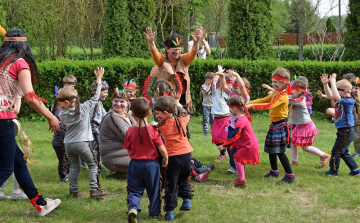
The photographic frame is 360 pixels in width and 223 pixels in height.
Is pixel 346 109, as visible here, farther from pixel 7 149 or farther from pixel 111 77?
pixel 111 77

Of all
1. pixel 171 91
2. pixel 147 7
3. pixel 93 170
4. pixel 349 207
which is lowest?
pixel 349 207

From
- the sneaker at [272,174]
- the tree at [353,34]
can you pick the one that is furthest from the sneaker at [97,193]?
the tree at [353,34]

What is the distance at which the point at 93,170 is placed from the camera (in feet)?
20.0

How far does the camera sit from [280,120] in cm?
712

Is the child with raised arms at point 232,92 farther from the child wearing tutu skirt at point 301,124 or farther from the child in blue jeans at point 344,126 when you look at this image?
the child in blue jeans at point 344,126

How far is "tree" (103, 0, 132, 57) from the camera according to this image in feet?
50.9

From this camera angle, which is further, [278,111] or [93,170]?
[278,111]

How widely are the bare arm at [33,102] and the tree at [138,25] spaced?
428 inches

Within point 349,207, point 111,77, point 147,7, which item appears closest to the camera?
point 349,207

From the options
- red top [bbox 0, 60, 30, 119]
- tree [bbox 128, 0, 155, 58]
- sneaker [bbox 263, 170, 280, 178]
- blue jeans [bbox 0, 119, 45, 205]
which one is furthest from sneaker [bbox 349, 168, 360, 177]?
tree [bbox 128, 0, 155, 58]

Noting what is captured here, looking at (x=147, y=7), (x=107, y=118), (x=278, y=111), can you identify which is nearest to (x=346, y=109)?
(x=278, y=111)

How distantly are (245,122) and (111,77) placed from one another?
6946 millimetres

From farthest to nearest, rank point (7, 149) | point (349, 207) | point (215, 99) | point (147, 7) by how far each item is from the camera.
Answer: point (147, 7) < point (215, 99) < point (349, 207) < point (7, 149)

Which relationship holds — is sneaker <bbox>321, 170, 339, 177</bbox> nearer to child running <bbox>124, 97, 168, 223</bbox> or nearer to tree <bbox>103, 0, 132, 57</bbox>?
child running <bbox>124, 97, 168, 223</bbox>
